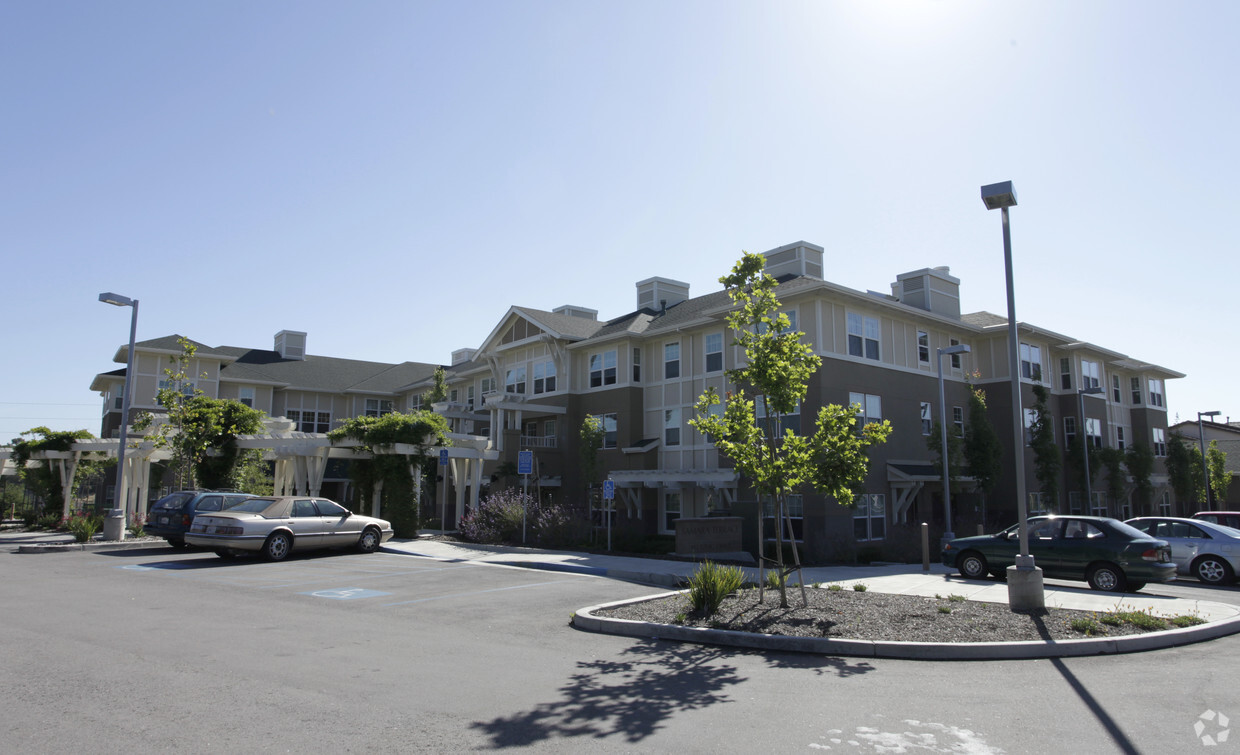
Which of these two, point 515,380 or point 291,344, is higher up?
point 291,344

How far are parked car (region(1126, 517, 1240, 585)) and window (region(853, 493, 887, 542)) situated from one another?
897 centimetres

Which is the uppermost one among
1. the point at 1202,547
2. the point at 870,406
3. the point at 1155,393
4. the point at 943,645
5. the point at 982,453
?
the point at 1155,393

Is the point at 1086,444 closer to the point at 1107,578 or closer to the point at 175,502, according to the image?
the point at 1107,578

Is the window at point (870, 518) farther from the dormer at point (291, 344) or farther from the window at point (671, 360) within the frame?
the dormer at point (291, 344)

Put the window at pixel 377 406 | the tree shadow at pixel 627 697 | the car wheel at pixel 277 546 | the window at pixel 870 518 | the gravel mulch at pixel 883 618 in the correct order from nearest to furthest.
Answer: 1. the tree shadow at pixel 627 697
2. the gravel mulch at pixel 883 618
3. the car wheel at pixel 277 546
4. the window at pixel 870 518
5. the window at pixel 377 406

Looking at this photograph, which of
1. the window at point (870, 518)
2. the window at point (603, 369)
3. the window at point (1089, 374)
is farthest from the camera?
the window at point (1089, 374)

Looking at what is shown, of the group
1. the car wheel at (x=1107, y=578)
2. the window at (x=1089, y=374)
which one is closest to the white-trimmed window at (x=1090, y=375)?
the window at (x=1089, y=374)

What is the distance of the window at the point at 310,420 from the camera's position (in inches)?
1873

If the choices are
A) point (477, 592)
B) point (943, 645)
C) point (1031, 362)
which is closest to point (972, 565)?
point (943, 645)

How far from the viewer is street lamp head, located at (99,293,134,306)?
21.8 m

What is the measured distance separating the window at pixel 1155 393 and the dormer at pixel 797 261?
23076 millimetres

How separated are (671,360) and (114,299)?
62.9 ft

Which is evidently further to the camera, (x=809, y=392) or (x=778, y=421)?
(x=809, y=392)

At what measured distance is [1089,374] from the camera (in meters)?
36.6
